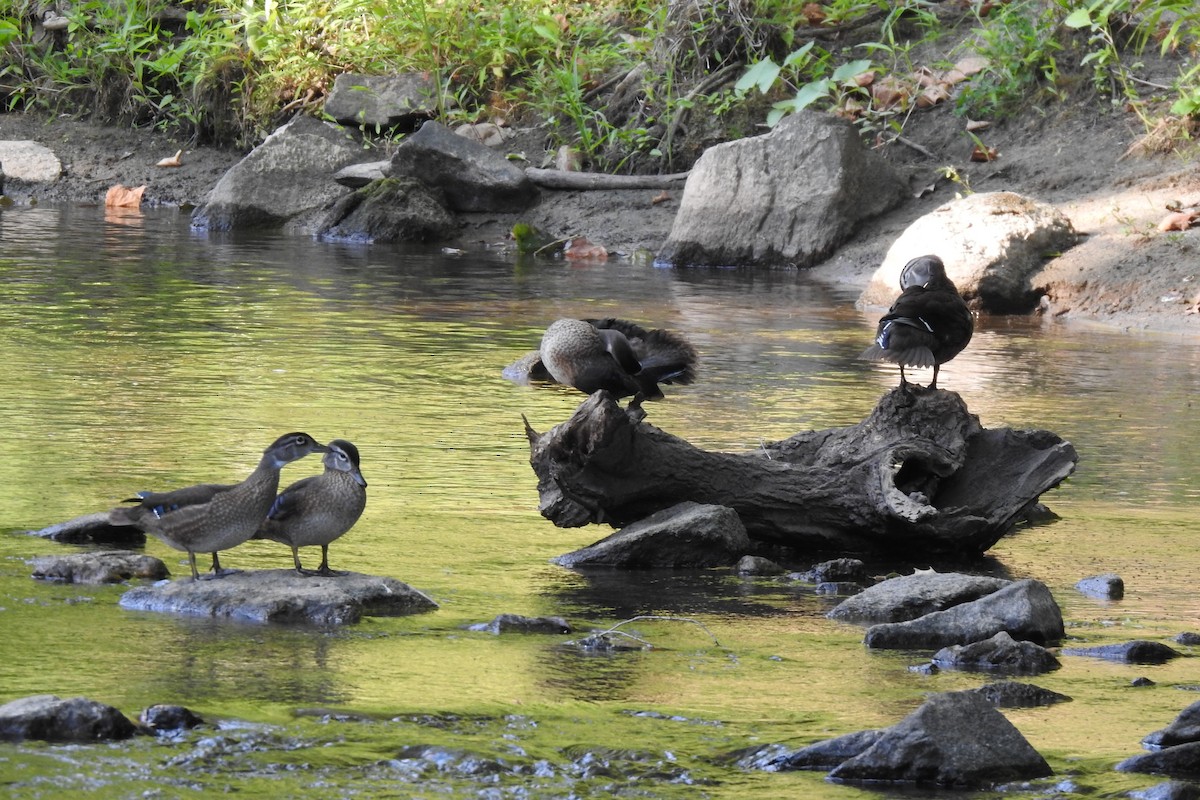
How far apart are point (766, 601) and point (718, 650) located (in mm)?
625

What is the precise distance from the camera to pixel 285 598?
181 inches

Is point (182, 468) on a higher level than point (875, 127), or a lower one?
lower

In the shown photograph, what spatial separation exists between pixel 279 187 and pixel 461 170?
7.28ft

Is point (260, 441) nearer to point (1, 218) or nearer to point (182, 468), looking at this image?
point (182, 468)

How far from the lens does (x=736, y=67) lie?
18.1 meters

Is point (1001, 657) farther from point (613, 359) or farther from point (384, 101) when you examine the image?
point (384, 101)

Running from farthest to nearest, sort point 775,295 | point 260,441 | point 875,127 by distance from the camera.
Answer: point 875,127
point 775,295
point 260,441

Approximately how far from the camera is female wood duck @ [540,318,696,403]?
24.4 feet

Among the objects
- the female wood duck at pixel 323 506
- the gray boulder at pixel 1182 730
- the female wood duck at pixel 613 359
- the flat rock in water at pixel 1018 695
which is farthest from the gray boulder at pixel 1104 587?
the female wood duck at pixel 613 359

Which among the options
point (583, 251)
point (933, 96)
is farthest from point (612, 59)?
point (933, 96)

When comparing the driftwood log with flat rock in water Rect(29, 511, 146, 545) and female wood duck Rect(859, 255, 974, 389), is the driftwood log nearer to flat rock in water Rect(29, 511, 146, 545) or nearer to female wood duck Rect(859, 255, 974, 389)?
female wood duck Rect(859, 255, 974, 389)

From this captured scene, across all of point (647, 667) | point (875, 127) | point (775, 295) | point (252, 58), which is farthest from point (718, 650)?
point (252, 58)

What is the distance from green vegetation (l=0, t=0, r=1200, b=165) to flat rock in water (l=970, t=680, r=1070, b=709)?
10.9m

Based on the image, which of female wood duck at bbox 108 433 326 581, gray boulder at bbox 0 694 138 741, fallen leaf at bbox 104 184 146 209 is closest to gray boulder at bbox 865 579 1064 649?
female wood duck at bbox 108 433 326 581
